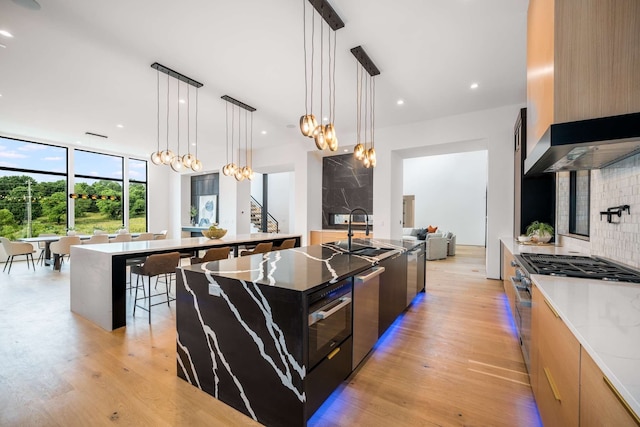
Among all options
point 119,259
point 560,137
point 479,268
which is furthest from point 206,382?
point 479,268

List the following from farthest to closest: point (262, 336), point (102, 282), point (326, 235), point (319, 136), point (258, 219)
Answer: point (258, 219)
point (326, 235)
point (319, 136)
point (102, 282)
point (262, 336)

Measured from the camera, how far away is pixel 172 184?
33.3 feet

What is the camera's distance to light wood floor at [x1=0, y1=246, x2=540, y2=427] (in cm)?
163

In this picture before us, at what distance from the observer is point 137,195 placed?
9516 millimetres

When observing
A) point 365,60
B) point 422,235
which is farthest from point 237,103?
point 422,235

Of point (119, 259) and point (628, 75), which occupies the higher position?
point (628, 75)

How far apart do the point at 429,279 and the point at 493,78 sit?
136 inches

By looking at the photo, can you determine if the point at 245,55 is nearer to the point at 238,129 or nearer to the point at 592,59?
the point at 238,129

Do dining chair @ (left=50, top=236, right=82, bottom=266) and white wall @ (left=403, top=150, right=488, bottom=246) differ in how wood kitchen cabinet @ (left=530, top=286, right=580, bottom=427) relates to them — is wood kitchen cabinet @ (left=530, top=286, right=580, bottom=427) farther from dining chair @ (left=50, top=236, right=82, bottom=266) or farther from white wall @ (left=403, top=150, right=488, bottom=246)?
white wall @ (left=403, top=150, right=488, bottom=246)

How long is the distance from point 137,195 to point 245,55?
8.22m

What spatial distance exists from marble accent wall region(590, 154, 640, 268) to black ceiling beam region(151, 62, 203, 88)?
→ 4998mm

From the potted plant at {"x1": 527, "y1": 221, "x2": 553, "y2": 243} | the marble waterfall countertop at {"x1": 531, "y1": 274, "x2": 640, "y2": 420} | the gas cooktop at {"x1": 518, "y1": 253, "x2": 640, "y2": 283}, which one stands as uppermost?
the potted plant at {"x1": 527, "y1": 221, "x2": 553, "y2": 243}

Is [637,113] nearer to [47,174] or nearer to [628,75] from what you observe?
[628,75]

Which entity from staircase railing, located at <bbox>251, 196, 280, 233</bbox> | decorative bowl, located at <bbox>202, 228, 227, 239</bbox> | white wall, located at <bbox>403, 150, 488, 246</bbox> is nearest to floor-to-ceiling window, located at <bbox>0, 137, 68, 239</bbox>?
staircase railing, located at <bbox>251, 196, 280, 233</bbox>
